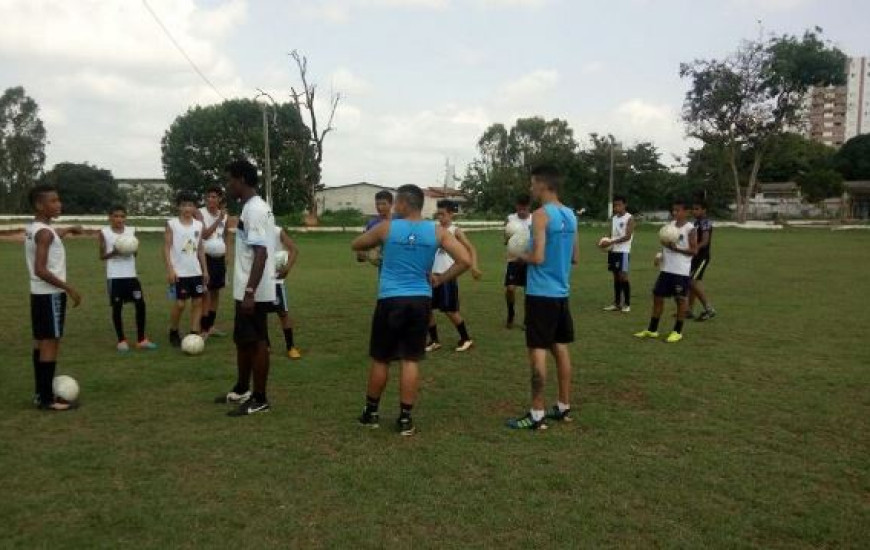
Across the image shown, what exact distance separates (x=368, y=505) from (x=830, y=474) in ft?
10.7

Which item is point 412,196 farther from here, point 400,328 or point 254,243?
point 254,243

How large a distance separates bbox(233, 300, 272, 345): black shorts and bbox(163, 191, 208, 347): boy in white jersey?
10.2ft

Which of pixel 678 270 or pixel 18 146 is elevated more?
pixel 18 146

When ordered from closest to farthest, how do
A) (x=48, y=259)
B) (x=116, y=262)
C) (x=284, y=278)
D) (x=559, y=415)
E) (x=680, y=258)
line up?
1. (x=559, y=415)
2. (x=48, y=259)
3. (x=284, y=278)
4. (x=116, y=262)
5. (x=680, y=258)

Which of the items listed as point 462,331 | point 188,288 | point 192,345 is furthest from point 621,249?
point 192,345

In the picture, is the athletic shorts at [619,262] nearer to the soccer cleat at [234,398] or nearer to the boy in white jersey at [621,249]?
the boy in white jersey at [621,249]

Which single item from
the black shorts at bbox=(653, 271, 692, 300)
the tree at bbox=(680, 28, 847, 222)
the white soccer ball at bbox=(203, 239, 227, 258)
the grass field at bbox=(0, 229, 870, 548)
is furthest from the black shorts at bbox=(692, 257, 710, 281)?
the tree at bbox=(680, 28, 847, 222)

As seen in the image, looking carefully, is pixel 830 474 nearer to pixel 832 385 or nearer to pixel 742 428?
pixel 742 428

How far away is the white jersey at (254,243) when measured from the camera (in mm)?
5992

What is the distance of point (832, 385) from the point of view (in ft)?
23.6

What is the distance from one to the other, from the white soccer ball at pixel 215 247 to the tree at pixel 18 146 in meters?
70.9

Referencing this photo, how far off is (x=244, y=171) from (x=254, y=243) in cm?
69

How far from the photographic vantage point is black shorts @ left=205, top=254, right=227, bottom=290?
31.9 ft

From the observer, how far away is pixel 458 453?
5.23 meters
